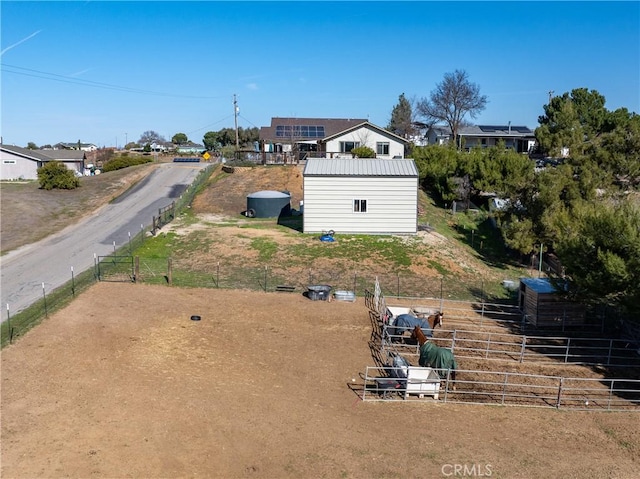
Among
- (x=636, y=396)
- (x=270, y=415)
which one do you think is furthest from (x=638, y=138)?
(x=270, y=415)

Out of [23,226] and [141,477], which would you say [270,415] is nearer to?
[141,477]

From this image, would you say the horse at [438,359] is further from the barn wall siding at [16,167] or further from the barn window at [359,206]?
the barn wall siding at [16,167]

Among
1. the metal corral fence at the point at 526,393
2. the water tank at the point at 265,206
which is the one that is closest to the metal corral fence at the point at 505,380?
the metal corral fence at the point at 526,393

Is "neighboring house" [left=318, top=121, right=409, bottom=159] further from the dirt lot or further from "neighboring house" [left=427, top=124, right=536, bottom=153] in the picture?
the dirt lot

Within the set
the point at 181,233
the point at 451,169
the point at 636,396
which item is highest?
the point at 451,169

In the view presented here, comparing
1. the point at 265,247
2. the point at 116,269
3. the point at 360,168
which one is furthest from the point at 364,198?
the point at 116,269

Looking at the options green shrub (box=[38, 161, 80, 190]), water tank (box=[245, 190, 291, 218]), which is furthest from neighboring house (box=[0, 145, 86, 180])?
water tank (box=[245, 190, 291, 218])
